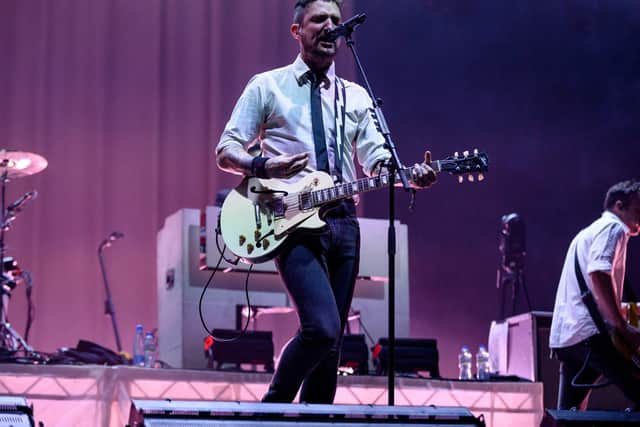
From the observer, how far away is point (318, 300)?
3.41 m

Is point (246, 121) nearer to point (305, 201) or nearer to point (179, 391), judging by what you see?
point (305, 201)

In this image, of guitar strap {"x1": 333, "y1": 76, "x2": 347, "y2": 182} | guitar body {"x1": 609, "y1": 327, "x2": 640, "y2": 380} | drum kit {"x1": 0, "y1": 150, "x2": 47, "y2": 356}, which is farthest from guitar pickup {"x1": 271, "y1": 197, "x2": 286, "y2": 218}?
drum kit {"x1": 0, "y1": 150, "x2": 47, "y2": 356}

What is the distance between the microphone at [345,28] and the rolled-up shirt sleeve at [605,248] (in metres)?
1.90

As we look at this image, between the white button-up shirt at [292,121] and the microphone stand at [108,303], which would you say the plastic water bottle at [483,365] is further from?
the white button-up shirt at [292,121]

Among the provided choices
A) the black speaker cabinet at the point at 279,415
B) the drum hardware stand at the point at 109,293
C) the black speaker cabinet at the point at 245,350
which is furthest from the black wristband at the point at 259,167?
the drum hardware stand at the point at 109,293

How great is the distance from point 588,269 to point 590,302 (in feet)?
0.54

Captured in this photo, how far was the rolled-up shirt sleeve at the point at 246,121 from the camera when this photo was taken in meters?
3.75

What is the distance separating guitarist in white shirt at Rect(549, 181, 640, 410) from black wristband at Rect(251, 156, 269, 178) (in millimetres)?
2007

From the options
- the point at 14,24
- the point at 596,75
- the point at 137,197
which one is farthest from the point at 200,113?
the point at 596,75

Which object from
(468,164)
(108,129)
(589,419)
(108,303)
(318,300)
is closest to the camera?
(589,419)

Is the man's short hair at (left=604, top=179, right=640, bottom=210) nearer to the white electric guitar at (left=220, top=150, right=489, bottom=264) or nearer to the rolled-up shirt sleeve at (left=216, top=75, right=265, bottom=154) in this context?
the white electric guitar at (left=220, top=150, right=489, bottom=264)

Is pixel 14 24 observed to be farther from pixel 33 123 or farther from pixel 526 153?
pixel 526 153

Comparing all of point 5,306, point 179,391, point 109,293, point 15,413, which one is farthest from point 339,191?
point 109,293

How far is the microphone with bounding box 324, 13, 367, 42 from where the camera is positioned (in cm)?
356
